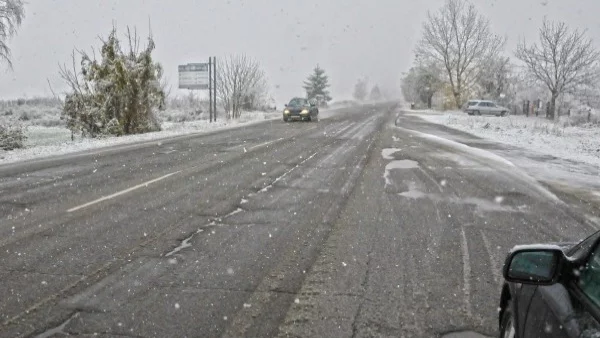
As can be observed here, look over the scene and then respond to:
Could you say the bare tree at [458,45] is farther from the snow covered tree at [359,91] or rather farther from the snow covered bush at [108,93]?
the snow covered tree at [359,91]

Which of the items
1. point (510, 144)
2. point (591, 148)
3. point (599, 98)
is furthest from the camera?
point (599, 98)

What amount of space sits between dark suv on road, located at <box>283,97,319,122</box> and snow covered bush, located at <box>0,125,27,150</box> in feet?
58.5

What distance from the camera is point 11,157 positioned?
14.5m

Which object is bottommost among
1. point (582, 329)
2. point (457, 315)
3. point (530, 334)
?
point (457, 315)

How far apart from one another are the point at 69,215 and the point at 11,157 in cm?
958

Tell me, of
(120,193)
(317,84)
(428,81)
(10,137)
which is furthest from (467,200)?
(317,84)

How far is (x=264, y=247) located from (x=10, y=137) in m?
17.9

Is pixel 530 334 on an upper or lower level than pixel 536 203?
upper

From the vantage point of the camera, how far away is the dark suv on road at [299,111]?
33.5 m

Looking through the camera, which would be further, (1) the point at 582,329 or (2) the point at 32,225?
(2) the point at 32,225

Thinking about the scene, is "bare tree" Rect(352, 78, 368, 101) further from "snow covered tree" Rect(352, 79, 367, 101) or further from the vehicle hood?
the vehicle hood

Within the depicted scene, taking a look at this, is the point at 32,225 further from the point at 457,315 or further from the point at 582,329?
the point at 582,329

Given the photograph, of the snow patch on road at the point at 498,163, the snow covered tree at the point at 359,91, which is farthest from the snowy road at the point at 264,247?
the snow covered tree at the point at 359,91

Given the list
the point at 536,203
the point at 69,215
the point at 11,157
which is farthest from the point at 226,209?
the point at 11,157
